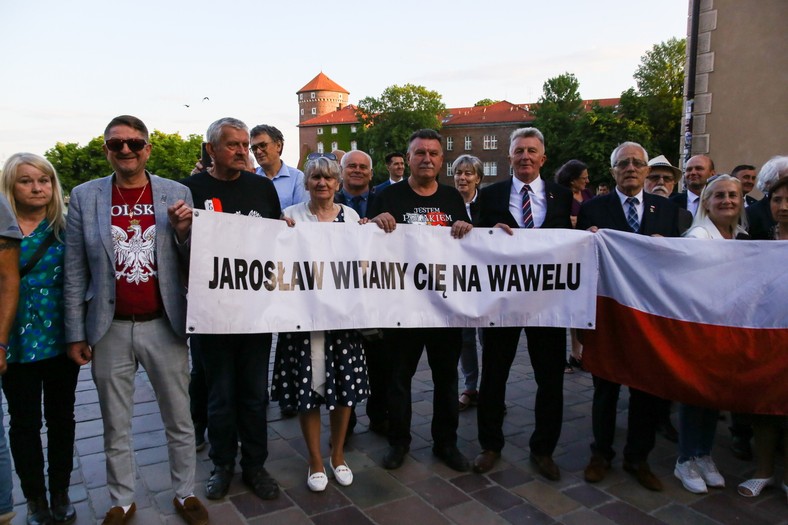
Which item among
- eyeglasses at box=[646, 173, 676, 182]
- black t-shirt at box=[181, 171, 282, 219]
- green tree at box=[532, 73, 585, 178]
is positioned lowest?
black t-shirt at box=[181, 171, 282, 219]

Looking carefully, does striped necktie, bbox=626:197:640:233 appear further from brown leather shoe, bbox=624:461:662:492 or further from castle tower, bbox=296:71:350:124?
castle tower, bbox=296:71:350:124

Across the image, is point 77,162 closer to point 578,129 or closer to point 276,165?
point 578,129

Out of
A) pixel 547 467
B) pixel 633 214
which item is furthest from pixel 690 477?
pixel 633 214

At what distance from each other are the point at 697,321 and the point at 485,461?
1.69 meters

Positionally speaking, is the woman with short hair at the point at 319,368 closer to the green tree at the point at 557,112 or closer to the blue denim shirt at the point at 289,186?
the blue denim shirt at the point at 289,186

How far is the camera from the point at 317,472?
12.3 ft

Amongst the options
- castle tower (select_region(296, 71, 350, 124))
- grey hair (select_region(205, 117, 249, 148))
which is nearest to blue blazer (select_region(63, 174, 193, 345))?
grey hair (select_region(205, 117, 249, 148))

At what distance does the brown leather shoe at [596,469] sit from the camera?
12.7 feet

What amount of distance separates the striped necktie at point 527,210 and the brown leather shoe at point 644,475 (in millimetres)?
1761

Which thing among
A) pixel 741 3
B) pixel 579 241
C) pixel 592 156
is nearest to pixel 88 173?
pixel 592 156

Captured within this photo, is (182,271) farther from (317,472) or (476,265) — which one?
(476,265)

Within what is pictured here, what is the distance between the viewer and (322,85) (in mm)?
106062

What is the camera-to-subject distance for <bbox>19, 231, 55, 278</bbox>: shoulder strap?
3088mm

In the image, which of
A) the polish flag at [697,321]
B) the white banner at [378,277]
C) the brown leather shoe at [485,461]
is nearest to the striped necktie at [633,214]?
the polish flag at [697,321]
